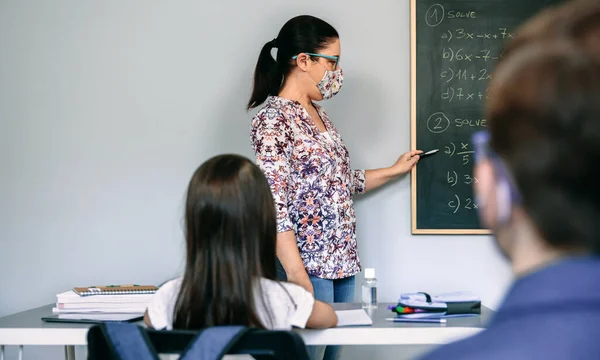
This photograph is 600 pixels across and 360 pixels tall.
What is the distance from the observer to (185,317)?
1354 mm

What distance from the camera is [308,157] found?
2.22m

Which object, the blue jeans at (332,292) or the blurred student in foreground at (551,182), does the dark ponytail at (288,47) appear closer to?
the blue jeans at (332,292)

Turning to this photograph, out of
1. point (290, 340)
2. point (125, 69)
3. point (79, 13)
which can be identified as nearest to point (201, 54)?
point (125, 69)

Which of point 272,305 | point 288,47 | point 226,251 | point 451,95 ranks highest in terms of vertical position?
point 288,47

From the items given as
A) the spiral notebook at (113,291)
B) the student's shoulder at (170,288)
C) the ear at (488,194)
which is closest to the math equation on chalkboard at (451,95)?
the spiral notebook at (113,291)

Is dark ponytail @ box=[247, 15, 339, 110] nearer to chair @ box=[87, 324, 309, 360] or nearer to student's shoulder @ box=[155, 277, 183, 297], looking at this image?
student's shoulder @ box=[155, 277, 183, 297]

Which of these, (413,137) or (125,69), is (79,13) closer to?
(125,69)

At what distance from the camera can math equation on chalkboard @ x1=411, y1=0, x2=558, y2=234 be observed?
106 inches

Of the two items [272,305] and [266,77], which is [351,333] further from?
[266,77]

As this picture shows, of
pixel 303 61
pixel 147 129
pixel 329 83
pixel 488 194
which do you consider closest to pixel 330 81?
pixel 329 83

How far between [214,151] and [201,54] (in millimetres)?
405

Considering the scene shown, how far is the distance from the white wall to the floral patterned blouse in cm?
46

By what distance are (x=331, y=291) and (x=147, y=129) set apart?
1.10 meters

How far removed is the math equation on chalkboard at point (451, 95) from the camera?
2.69 meters
